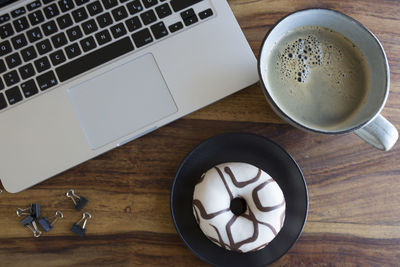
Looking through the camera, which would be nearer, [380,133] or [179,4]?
[380,133]

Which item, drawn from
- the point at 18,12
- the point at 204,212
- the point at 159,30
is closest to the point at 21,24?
the point at 18,12

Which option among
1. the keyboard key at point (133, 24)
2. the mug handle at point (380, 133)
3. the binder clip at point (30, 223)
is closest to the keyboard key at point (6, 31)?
the keyboard key at point (133, 24)

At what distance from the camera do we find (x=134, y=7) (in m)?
0.59

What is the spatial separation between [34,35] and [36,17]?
3 centimetres

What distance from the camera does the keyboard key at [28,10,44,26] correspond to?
600 millimetres

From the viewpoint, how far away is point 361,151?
1.98 ft

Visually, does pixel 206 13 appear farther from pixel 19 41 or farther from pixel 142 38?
pixel 19 41

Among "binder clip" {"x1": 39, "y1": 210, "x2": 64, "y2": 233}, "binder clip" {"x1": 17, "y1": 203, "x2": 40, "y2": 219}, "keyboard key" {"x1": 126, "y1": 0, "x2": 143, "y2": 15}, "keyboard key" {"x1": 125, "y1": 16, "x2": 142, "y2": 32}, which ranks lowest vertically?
"binder clip" {"x1": 39, "y1": 210, "x2": 64, "y2": 233}

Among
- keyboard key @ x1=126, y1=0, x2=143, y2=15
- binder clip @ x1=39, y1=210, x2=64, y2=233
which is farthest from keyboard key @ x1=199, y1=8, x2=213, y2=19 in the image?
binder clip @ x1=39, y1=210, x2=64, y2=233

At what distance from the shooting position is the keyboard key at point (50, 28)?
1.96 feet

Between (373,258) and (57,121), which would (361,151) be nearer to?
(373,258)

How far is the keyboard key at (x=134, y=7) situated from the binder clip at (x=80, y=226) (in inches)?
14.2

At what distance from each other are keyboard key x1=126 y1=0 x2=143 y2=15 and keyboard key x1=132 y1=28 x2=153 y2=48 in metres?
0.04

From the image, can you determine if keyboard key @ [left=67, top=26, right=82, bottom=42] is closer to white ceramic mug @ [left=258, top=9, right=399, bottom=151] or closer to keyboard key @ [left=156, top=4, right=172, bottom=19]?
keyboard key @ [left=156, top=4, right=172, bottom=19]
